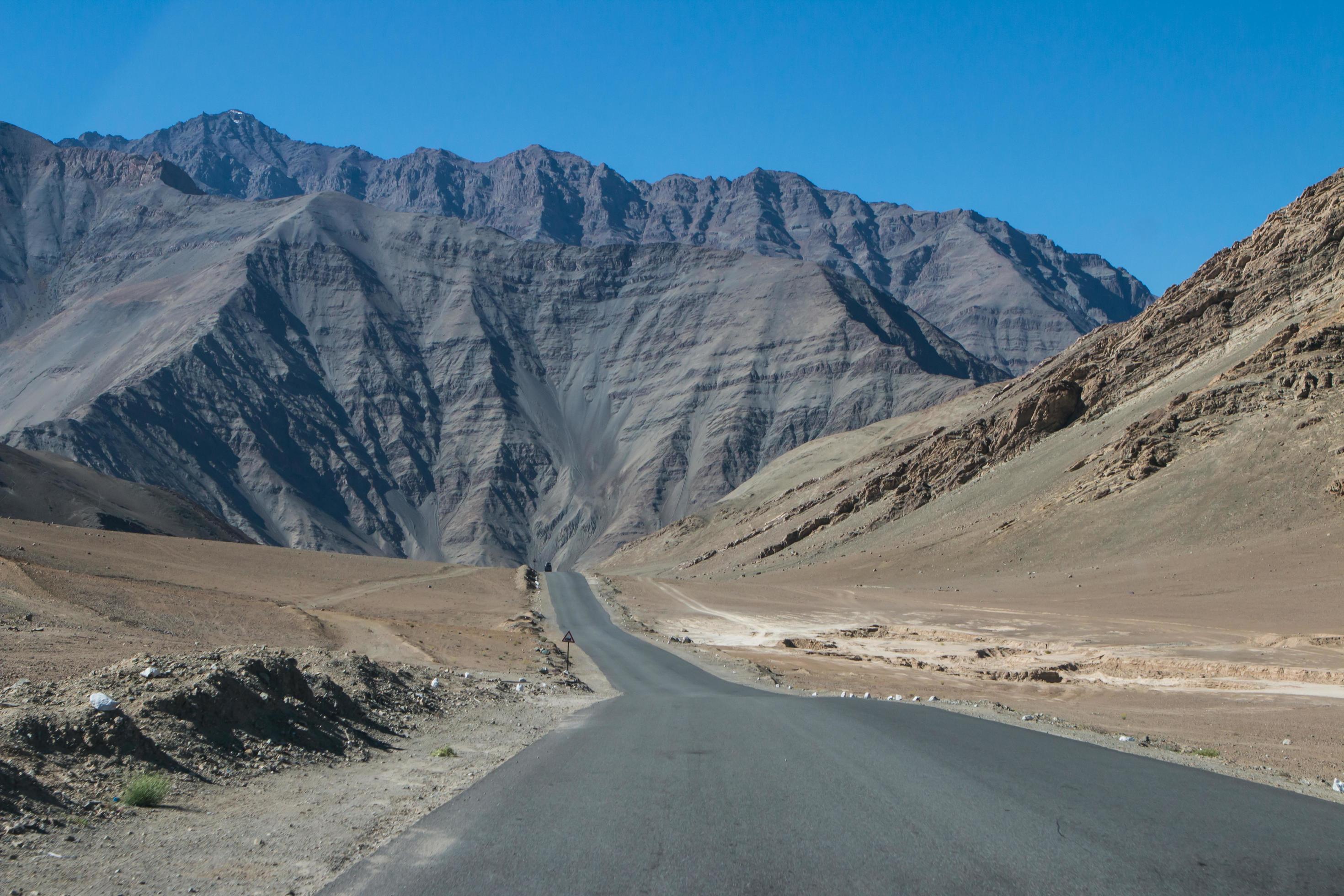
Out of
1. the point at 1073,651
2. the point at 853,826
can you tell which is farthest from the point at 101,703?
the point at 1073,651

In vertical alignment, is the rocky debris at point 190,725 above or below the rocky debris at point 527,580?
above

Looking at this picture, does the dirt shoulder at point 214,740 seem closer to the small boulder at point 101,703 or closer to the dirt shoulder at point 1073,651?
the small boulder at point 101,703

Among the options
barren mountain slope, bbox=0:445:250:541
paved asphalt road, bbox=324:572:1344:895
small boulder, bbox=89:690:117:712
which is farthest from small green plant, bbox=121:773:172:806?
barren mountain slope, bbox=0:445:250:541

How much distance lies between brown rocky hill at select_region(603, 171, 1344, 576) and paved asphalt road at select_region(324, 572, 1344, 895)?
50.6 metres

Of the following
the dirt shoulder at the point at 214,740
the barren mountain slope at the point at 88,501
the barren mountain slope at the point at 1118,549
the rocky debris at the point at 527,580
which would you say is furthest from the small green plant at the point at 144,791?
the barren mountain slope at the point at 88,501

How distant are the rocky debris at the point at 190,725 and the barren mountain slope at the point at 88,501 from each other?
72.4m

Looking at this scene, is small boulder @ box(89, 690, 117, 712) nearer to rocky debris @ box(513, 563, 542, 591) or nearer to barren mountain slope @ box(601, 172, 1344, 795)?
barren mountain slope @ box(601, 172, 1344, 795)

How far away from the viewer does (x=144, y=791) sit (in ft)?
27.7

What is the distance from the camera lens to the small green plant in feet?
27.4

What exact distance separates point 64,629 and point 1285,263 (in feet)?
297

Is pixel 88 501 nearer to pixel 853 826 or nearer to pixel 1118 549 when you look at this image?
pixel 1118 549

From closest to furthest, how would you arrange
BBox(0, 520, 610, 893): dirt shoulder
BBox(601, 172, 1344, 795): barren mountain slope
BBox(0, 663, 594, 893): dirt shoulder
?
BBox(0, 663, 594, 893): dirt shoulder
BBox(0, 520, 610, 893): dirt shoulder
BBox(601, 172, 1344, 795): barren mountain slope

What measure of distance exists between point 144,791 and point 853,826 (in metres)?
6.10

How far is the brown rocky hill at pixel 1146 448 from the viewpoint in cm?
6131
